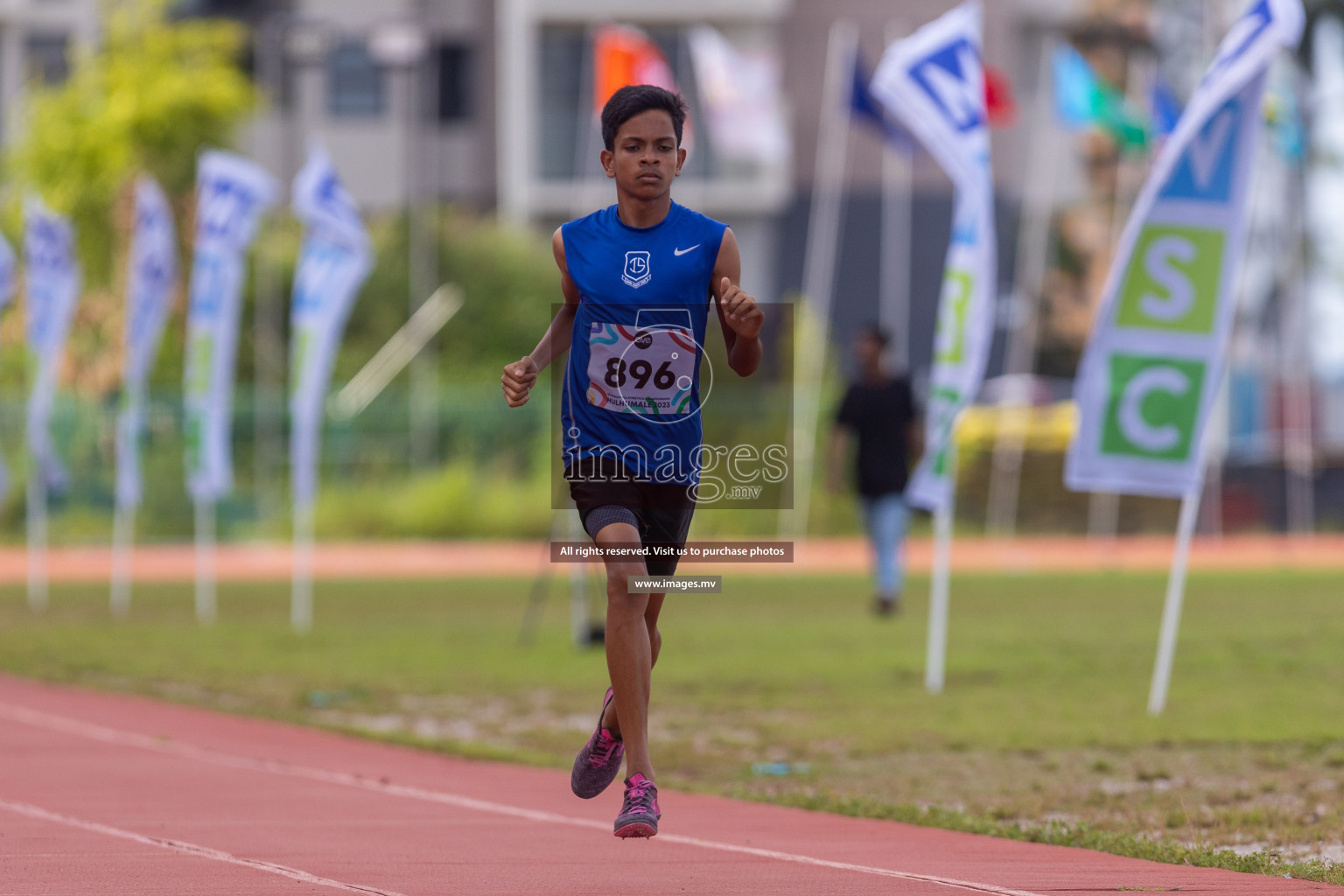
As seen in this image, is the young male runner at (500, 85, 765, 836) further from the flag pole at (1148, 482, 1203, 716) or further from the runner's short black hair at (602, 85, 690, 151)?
the flag pole at (1148, 482, 1203, 716)

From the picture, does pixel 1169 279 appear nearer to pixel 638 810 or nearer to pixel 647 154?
pixel 647 154

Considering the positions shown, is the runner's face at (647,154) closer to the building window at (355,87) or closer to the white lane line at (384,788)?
the white lane line at (384,788)

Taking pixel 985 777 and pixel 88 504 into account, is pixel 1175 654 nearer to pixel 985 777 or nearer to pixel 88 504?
pixel 985 777

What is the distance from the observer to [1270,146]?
1196 inches

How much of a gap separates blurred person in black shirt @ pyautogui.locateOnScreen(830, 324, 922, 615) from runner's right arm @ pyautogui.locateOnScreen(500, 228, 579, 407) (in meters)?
10.5

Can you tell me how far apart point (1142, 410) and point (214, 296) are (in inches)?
370

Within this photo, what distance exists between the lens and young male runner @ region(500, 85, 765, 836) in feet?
20.3

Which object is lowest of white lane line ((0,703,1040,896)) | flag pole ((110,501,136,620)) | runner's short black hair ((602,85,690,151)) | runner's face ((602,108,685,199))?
flag pole ((110,501,136,620))

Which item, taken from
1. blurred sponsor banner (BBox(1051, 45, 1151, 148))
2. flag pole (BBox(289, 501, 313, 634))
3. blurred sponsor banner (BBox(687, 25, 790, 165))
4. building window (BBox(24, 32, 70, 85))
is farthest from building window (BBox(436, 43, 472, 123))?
flag pole (BBox(289, 501, 313, 634))

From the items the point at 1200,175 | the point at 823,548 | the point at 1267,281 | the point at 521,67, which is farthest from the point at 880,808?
the point at 1267,281

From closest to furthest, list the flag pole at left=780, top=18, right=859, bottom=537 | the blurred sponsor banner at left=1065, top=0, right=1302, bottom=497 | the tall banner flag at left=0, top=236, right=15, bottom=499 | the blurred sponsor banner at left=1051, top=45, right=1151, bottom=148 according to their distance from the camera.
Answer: the blurred sponsor banner at left=1065, top=0, right=1302, bottom=497, the tall banner flag at left=0, top=236, right=15, bottom=499, the blurred sponsor banner at left=1051, top=45, right=1151, bottom=148, the flag pole at left=780, top=18, right=859, bottom=537

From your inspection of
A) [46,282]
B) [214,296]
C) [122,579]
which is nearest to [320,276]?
[214,296]

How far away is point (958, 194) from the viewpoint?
40.2ft

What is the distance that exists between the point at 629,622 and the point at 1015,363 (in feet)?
138
